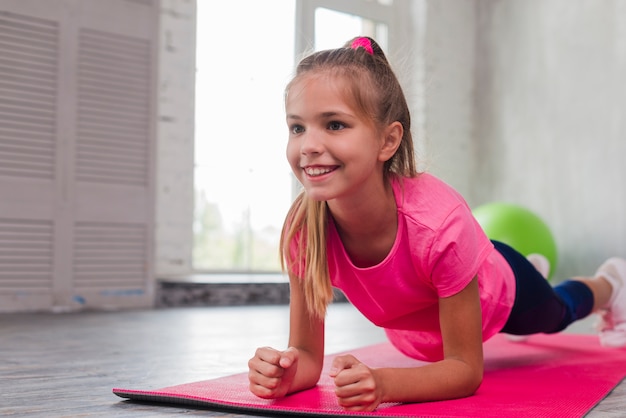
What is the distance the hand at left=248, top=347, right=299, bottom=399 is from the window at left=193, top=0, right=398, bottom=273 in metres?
3.32

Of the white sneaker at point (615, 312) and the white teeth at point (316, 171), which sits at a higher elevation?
the white teeth at point (316, 171)

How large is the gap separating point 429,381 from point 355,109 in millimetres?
448

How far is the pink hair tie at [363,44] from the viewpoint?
126 centimetres

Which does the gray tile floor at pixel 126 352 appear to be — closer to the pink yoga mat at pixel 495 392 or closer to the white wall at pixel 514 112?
the pink yoga mat at pixel 495 392

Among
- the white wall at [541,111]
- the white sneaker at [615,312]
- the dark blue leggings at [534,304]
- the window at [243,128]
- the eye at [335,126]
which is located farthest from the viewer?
the white wall at [541,111]

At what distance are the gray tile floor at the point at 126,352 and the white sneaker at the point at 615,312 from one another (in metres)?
0.59

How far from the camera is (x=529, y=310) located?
5.56 feet

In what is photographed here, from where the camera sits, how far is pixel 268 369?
1155 millimetres

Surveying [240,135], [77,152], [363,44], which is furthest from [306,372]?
[240,135]

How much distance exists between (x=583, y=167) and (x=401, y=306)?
12.6ft

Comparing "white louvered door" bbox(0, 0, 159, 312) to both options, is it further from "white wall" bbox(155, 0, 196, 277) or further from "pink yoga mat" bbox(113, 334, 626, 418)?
"pink yoga mat" bbox(113, 334, 626, 418)

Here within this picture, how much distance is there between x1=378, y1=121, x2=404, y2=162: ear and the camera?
1243mm

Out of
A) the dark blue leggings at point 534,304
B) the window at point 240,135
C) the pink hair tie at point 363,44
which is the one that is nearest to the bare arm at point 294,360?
the pink hair tie at point 363,44

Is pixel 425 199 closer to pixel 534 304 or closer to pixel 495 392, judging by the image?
pixel 495 392
